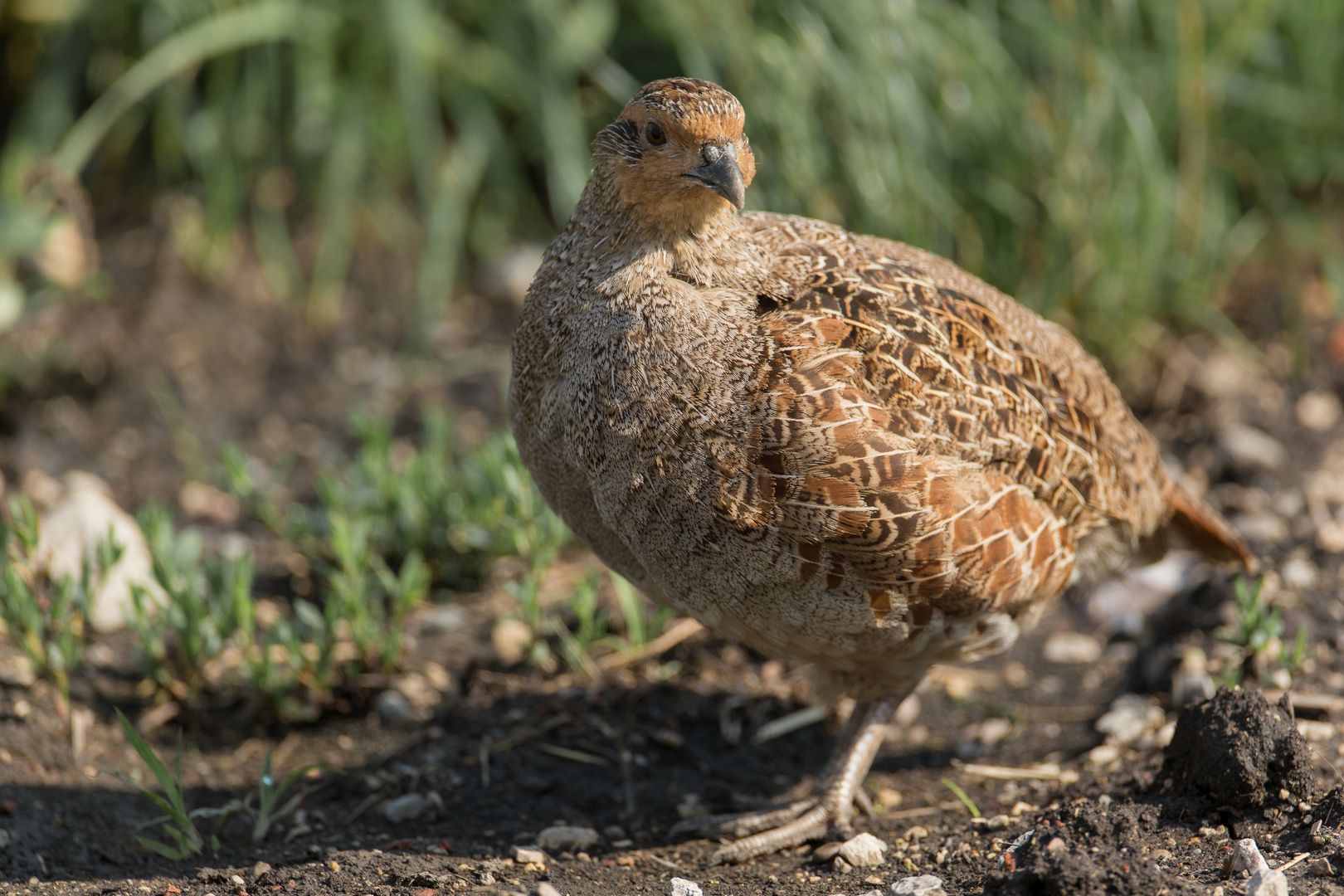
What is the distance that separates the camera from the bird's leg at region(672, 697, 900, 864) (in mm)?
3412

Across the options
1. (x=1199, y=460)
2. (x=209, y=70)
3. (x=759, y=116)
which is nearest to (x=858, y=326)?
(x=759, y=116)

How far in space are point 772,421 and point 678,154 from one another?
28.2 inches

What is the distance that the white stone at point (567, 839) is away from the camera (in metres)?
3.38

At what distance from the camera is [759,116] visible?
5.37 meters

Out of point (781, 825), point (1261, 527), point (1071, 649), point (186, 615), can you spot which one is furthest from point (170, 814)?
point (1261, 527)

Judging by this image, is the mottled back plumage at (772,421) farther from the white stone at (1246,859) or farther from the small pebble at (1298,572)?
the small pebble at (1298,572)

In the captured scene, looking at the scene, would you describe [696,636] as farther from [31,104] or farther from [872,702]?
[31,104]

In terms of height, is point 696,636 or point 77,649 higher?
point 77,649

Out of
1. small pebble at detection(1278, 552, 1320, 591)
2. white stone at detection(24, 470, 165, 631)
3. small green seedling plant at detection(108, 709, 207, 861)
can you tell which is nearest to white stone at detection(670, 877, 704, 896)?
small green seedling plant at detection(108, 709, 207, 861)

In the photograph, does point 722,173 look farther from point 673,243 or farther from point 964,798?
point 964,798

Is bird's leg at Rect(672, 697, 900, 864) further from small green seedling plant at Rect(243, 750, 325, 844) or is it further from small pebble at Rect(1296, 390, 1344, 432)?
small pebble at Rect(1296, 390, 1344, 432)

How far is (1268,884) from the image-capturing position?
261 cm

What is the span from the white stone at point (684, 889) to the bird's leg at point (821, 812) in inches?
11.2

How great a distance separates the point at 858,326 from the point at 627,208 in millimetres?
676
